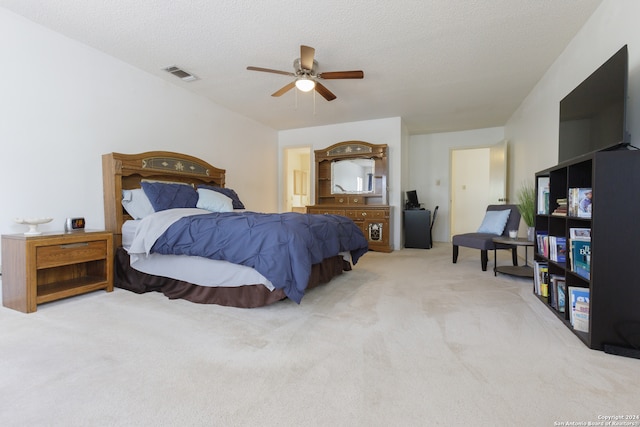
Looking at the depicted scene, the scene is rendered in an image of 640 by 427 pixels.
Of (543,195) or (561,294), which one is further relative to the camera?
(543,195)

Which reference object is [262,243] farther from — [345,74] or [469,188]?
[469,188]

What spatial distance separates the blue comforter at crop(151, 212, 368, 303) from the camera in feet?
7.10

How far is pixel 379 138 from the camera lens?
18.4 ft

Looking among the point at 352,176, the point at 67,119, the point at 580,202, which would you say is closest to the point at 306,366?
the point at 580,202

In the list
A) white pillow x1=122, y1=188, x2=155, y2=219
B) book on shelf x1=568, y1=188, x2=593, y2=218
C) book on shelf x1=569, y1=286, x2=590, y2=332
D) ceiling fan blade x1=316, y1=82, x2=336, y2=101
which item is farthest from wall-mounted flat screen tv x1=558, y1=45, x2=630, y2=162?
white pillow x1=122, y1=188, x2=155, y2=219

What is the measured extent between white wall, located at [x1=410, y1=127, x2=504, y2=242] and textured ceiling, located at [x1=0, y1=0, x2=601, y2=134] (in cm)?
213

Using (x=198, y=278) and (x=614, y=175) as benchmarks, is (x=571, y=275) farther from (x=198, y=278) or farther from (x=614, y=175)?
(x=198, y=278)

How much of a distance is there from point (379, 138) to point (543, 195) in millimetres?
3350

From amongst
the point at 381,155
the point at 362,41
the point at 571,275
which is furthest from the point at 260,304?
the point at 381,155

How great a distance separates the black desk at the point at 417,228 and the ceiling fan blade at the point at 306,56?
3.65 m

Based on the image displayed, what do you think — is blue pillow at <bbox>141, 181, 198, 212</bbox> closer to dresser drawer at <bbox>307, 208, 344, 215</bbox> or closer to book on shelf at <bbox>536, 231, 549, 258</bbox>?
dresser drawer at <bbox>307, 208, 344, 215</bbox>

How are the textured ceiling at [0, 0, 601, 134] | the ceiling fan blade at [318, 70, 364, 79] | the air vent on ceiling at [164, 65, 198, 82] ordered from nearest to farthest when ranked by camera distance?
the textured ceiling at [0, 0, 601, 134] → the ceiling fan blade at [318, 70, 364, 79] → the air vent on ceiling at [164, 65, 198, 82]

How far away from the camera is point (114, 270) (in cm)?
309

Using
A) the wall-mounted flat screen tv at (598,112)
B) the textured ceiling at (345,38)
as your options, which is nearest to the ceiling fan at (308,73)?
the textured ceiling at (345,38)
